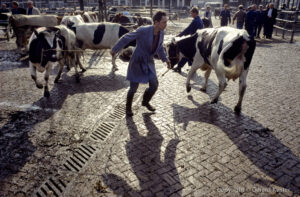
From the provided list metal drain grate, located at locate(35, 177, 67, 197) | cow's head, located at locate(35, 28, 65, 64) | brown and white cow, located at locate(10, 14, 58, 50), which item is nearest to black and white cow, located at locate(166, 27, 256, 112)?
cow's head, located at locate(35, 28, 65, 64)

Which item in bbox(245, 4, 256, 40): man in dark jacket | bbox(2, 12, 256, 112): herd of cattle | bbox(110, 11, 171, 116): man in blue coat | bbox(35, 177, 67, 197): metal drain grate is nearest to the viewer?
bbox(35, 177, 67, 197): metal drain grate

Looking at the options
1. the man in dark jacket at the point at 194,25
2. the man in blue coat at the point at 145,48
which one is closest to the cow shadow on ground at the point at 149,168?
the man in blue coat at the point at 145,48

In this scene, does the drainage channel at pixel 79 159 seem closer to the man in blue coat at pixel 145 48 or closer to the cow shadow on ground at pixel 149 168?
the cow shadow on ground at pixel 149 168

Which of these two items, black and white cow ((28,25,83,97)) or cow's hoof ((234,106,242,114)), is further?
black and white cow ((28,25,83,97))

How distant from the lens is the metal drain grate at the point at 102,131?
15.3ft

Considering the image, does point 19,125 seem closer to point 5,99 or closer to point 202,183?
point 5,99

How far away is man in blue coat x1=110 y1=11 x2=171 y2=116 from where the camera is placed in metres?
4.61

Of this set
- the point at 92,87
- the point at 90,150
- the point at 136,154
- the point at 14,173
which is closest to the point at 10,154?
the point at 14,173

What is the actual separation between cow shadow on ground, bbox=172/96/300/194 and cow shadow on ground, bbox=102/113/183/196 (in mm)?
910

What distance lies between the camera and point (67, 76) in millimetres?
8273

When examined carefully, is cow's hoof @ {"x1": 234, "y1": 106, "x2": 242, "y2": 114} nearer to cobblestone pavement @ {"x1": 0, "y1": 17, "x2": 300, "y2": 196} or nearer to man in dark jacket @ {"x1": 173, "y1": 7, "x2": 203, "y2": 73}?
cobblestone pavement @ {"x1": 0, "y1": 17, "x2": 300, "y2": 196}

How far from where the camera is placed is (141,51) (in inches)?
190

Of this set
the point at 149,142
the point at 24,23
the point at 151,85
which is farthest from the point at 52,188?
the point at 24,23

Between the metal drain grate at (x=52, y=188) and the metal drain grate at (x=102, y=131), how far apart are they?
1.25 meters
